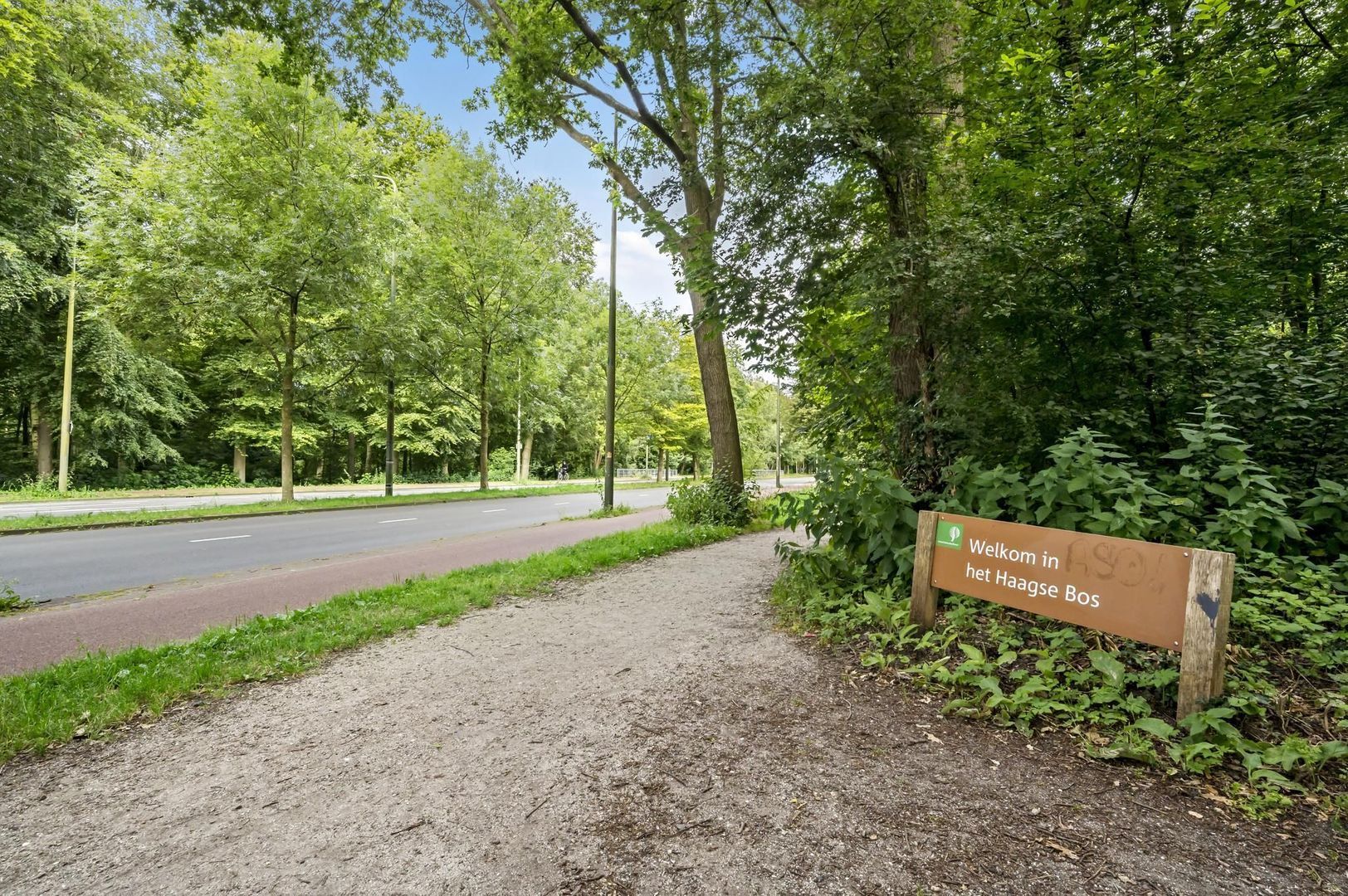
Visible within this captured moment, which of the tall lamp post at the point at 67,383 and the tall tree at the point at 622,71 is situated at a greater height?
the tall tree at the point at 622,71

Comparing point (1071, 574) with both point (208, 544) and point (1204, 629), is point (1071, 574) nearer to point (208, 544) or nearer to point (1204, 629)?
point (1204, 629)

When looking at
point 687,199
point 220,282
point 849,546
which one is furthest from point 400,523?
point 849,546

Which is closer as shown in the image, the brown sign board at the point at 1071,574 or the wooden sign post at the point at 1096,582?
the wooden sign post at the point at 1096,582

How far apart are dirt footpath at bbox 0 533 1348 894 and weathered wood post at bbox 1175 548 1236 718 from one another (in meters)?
0.50

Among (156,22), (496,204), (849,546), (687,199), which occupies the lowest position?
(849,546)

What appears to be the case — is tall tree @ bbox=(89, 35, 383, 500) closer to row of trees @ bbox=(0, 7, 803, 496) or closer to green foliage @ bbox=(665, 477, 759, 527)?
row of trees @ bbox=(0, 7, 803, 496)

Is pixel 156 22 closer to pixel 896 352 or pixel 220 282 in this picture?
pixel 220 282

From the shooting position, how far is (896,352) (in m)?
5.54

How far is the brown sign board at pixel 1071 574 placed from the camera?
2.77 meters

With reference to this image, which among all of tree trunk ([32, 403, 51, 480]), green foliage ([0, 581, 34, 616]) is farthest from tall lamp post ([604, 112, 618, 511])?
tree trunk ([32, 403, 51, 480])

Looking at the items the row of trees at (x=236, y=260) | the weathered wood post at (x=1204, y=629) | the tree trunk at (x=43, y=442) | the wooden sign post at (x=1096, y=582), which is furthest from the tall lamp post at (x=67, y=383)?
the weathered wood post at (x=1204, y=629)


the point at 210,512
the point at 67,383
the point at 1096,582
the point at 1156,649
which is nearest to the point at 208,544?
the point at 210,512

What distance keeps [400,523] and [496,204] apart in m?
13.4

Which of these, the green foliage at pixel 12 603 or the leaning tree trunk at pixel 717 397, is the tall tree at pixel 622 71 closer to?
the leaning tree trunk at pixel 717 397
